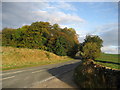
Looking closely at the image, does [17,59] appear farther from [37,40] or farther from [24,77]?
[37,40]

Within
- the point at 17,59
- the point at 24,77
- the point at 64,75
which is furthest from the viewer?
the point at 17,59

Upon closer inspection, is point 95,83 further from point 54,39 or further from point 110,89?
point 54,39

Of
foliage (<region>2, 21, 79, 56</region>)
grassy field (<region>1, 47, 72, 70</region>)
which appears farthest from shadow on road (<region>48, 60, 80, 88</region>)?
foliage (<region>2, 21, 79, 56</region>)

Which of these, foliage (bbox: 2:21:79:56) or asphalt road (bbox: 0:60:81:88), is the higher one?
foliage (bbox: 2:21:79:56)

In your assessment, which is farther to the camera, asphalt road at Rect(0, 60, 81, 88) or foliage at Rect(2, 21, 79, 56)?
foliage at Rect(2, 21, 79, 56)

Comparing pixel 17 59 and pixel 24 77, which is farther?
pixel 17 59

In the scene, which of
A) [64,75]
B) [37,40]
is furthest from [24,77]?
[37,40]

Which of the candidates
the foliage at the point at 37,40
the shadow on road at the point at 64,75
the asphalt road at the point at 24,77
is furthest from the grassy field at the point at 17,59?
the foliage at the point at 37,40

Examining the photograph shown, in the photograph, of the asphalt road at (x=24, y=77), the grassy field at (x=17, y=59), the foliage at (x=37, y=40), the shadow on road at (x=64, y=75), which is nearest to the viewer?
the asphalt road at (x=24, y=77)

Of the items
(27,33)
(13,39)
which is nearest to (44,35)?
(27,33)

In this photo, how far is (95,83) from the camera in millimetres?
5160

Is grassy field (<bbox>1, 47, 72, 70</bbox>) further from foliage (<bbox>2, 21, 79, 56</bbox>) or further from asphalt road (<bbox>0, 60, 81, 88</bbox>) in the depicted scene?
foliage (<bbox>2, 21, 79, 56</bbox>)

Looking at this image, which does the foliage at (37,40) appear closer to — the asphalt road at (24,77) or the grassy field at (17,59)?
the grassy field at (17,59)

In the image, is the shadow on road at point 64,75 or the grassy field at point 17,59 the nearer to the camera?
the shadow on road at point 64,75
